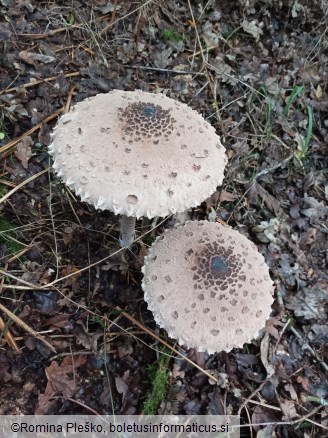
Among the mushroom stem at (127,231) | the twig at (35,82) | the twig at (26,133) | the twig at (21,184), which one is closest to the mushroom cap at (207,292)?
the mushroom stem at (127,231)

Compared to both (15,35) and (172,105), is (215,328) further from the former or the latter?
(15,35)

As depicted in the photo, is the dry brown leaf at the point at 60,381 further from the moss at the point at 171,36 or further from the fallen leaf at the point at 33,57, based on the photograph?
the moss at the point at 171,36

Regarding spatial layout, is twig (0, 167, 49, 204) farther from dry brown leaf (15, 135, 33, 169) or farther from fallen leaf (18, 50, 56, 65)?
fallen leaf (18, 50, 56, 65)

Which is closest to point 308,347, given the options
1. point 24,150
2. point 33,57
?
point 24,150

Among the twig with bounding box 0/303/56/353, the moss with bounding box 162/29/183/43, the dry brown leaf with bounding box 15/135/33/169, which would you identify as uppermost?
the moss with bounding box 162/29/183/43

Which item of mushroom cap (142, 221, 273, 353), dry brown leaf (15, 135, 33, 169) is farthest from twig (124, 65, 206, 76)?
mushroom cap (142, 221, 273, 353)

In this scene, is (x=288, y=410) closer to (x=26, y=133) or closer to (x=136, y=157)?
(x=136, y=157)
